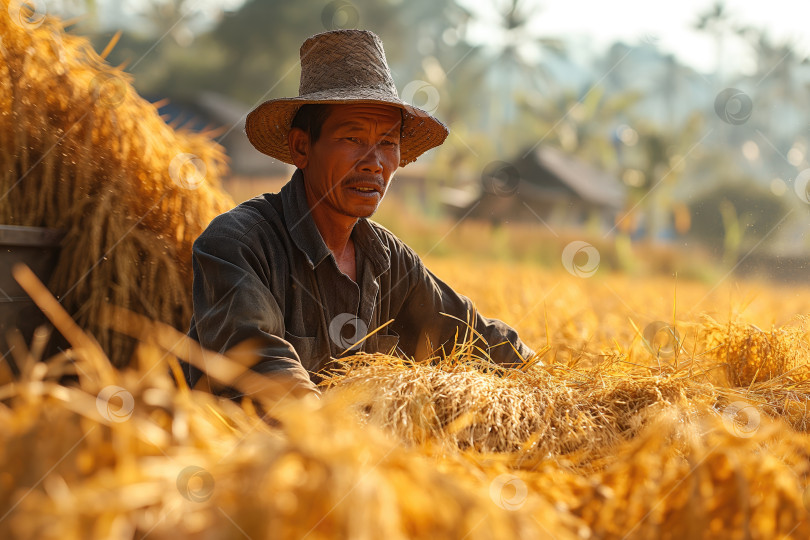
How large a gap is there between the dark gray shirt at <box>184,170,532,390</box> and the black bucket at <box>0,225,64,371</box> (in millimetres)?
509

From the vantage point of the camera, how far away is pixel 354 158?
2.31 m

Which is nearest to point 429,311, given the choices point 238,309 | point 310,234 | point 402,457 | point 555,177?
point 310,234

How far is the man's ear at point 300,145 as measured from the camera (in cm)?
247

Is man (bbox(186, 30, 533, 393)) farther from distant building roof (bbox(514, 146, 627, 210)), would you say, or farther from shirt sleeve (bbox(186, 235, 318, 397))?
distant building roof (bbox(514, 146, 627, 210))

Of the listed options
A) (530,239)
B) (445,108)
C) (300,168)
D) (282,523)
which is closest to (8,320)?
(300,168)

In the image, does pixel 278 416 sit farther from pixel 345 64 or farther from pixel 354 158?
pixel 345 64

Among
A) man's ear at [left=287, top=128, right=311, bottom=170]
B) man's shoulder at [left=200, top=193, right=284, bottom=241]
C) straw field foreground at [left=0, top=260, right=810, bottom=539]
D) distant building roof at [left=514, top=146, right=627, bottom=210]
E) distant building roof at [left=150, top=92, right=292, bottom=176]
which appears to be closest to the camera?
straw field foreground at [left=0, top=260, right=810, bottom=539]

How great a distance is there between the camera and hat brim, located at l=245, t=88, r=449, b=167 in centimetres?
219

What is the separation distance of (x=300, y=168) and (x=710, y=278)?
1520 centimetres

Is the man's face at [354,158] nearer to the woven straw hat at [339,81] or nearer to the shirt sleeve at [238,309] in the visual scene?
the woven straw hat at [339,81]

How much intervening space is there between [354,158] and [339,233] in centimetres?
28

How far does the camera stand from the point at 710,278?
15.9 m

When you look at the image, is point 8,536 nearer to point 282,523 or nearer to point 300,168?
point 282,523

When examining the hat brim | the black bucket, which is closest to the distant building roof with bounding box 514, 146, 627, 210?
the hat brim
